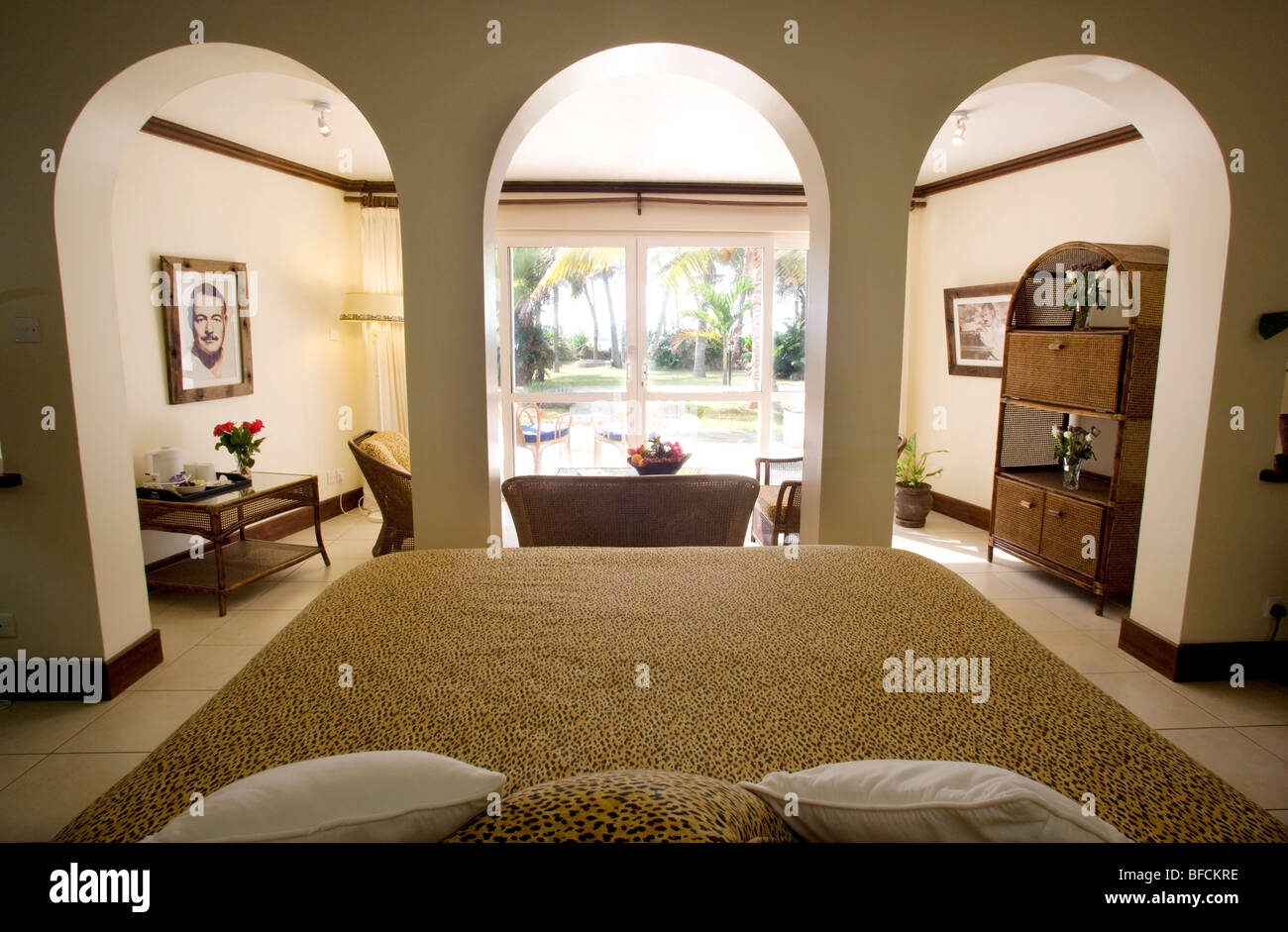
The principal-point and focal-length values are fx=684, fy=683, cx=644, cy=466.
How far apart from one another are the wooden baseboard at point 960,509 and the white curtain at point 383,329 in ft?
15.7

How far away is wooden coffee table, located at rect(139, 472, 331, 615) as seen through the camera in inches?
148

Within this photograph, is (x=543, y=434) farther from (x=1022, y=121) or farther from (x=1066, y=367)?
(x=1022, y=121)

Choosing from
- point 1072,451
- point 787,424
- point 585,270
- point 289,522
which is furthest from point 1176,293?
point 289,522

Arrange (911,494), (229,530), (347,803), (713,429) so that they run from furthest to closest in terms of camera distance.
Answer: (713,429)
(911,494)
(229,530)
(347,803)

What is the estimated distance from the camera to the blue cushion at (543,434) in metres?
6.45

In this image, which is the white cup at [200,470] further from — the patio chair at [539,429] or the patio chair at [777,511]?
the patio chair at [777,511]

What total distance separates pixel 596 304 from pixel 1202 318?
4.49m

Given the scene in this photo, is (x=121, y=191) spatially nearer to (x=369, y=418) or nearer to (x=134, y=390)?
(x=134, y=390)

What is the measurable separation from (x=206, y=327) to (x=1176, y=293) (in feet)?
17.9

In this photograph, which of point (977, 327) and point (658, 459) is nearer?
point (658, 459)

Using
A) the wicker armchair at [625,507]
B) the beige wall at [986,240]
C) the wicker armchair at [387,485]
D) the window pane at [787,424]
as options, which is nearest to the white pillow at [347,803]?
the wicker armchair at [625,507]

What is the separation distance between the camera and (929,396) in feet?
20.3

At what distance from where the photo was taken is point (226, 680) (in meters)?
3.17

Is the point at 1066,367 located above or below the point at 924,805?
above
